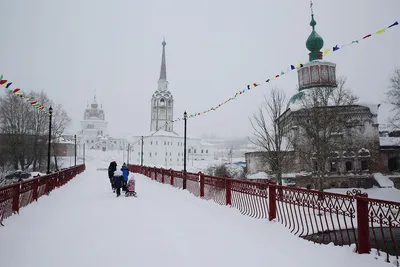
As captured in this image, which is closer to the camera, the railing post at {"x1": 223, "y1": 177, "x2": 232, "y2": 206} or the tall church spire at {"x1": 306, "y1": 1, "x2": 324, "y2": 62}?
the railing post at {"x1": 223, "y1": 177, "x2": 232, "y2": 206}

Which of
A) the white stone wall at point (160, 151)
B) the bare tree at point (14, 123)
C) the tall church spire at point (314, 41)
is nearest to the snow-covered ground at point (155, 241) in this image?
the bare tree at point (14, 123)

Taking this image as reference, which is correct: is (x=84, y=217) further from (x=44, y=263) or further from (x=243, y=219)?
(x=243, y=219)

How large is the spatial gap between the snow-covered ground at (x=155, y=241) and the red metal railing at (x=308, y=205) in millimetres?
314

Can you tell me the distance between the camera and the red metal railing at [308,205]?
4195 millimetres

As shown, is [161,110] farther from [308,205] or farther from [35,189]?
[308,205]

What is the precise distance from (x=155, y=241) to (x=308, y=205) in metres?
3.34

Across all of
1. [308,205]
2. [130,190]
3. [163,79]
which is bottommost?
A: [130,190]

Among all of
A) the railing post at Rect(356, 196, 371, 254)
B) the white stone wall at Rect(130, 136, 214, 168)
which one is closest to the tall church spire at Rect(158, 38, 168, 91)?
the white stone wall at Rect(130, 136, 214, 168)

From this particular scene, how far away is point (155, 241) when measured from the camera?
5504 millimetres

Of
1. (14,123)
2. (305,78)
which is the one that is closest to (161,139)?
(14,123)

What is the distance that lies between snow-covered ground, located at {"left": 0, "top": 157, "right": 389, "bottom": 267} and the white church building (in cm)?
7114

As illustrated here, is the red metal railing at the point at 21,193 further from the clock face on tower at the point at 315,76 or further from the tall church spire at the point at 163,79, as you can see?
the tall church spire at the point at 163,79

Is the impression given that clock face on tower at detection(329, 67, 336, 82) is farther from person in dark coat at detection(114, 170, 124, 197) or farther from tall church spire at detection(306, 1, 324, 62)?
person in dark coat at detection(114, 170, 124, 197)

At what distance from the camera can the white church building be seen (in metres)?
82.8
